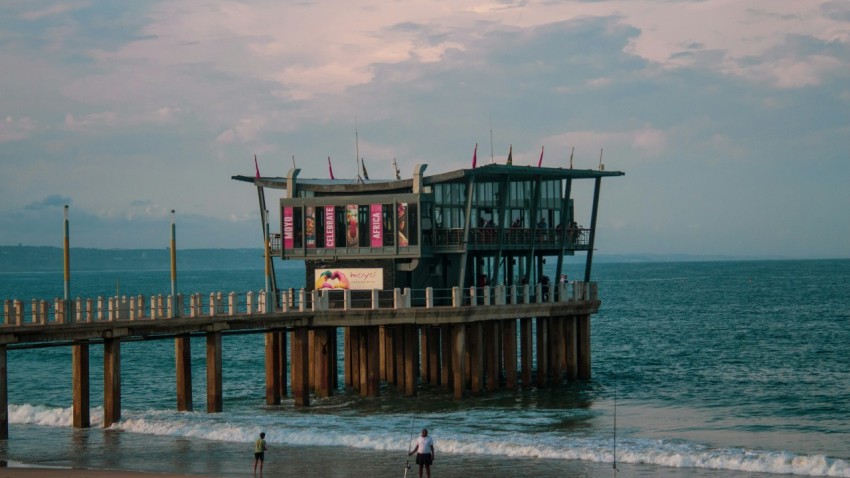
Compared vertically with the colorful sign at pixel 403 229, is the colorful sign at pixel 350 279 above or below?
below

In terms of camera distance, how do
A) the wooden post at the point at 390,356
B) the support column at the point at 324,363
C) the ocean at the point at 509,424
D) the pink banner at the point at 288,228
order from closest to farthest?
the ocean at the point at 509,424
the support column at the point at 324,363
the pink banner at the point at 288,228
the wooden post at the point at 390,356

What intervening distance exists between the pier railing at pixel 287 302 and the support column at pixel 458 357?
1069 mm

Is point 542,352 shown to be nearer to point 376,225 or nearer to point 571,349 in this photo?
point 571,349

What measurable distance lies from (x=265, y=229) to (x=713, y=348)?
41174 millimetres

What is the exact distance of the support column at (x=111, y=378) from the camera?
142ft

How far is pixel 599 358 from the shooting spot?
7762cm

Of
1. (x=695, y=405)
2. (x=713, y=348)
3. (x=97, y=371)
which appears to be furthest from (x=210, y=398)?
(x=713, y=348)

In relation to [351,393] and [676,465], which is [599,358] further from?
[676,465]

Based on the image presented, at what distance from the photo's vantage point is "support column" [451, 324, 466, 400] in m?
49.8

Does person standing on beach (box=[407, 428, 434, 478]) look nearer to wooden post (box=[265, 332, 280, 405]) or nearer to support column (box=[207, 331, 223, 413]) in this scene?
support column (box=[207, 331, 223, 413])

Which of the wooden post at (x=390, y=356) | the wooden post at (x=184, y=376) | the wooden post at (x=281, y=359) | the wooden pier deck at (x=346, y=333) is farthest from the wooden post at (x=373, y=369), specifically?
the wooden post at (x=184, y=376)

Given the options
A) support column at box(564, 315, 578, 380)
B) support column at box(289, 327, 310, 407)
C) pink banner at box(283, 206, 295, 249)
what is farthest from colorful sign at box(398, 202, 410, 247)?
support column at box(564, 315, 578, 380)

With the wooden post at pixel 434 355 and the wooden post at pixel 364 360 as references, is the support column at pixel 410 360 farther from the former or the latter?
the wooden post at pixel 434 355

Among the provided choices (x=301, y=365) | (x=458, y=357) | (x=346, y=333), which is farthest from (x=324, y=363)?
(x=458, y=357)
